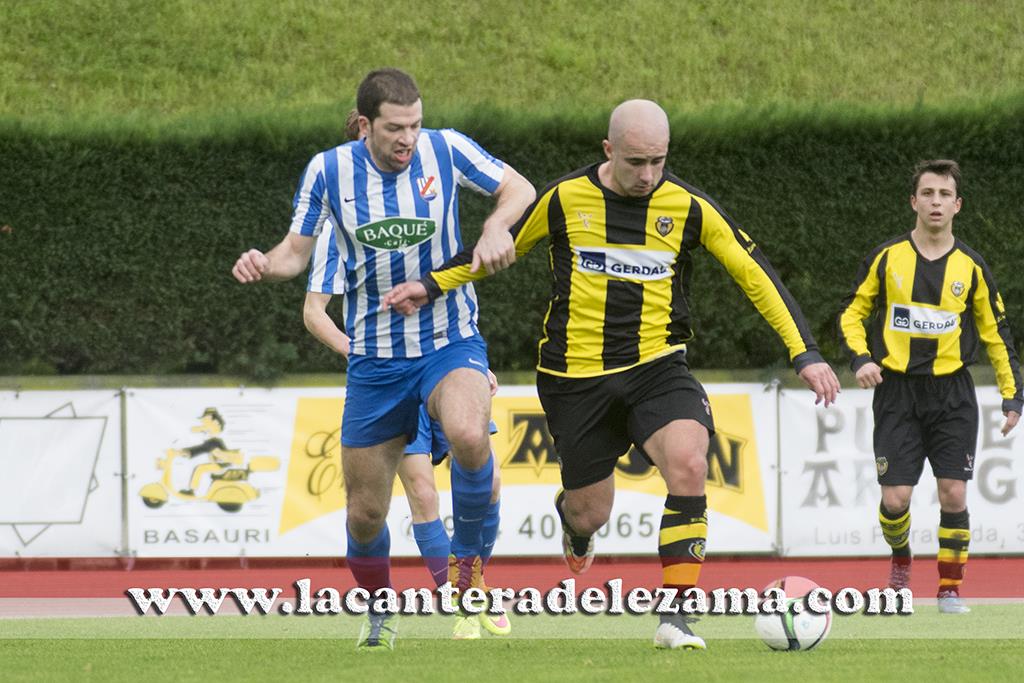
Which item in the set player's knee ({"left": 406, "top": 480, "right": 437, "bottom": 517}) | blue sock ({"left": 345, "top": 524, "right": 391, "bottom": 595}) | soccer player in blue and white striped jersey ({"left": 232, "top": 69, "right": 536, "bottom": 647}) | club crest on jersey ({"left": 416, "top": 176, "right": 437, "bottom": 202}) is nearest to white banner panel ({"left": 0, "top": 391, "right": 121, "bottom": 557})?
player's knee ({"left": 406, "top": 480, "right": 437, "bottom": 517})

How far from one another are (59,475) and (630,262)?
7151mm

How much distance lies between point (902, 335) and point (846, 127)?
179 inches

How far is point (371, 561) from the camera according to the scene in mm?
6746

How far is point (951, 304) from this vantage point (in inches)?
350

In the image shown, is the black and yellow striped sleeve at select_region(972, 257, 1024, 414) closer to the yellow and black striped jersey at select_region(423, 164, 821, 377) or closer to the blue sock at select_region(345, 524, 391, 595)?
the yellow and black striped jersey at select_region(423, 164, 821, 377)

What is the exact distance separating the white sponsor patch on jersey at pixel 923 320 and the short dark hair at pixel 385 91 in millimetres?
3814

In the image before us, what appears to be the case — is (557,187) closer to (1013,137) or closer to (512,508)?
(512,508)

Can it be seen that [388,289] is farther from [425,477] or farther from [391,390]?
[425,477]

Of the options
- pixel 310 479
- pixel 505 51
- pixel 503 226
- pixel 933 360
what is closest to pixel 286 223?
pixel 310 479

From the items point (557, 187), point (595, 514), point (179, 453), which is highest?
point (557, 187)

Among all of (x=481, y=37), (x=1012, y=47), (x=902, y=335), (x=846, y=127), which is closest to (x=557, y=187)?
(x=902, y=335)

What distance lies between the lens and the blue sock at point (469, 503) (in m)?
6.53

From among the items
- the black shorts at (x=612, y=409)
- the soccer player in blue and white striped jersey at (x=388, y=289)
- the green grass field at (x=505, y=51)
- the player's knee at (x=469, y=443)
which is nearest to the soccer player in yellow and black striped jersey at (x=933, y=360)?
the black shorts at (x=612, y=409)

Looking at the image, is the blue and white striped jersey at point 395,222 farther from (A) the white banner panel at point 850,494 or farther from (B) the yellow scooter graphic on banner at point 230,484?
(A) the white banner panel at point 850,494
